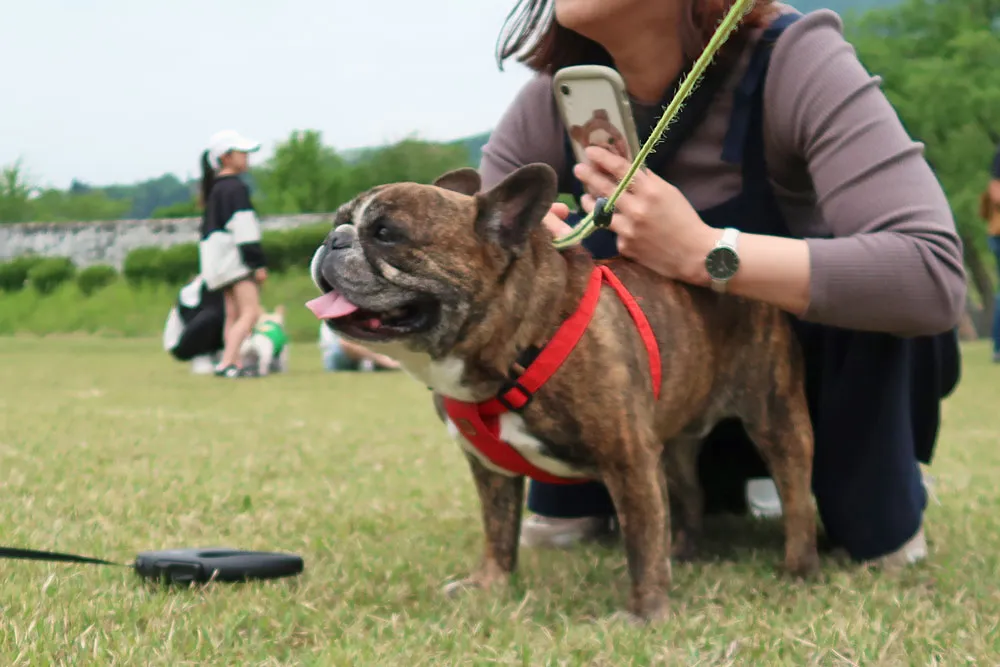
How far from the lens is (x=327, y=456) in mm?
4480

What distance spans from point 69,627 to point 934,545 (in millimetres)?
1988

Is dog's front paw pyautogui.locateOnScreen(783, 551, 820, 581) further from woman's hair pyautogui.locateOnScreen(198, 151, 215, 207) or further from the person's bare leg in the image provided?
woman's hair pyautogui.locateOnScreen(198, 151, 215, 207)

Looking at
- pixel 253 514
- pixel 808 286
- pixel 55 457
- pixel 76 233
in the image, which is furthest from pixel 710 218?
pixel 76 233

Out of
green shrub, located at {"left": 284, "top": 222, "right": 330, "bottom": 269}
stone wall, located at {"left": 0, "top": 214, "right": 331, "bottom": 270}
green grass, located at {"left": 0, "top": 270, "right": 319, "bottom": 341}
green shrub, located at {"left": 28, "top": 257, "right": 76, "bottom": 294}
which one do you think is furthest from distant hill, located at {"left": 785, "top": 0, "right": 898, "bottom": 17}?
green shrub, located at {"left": 28, "top": 257, "right": 76, "bottom": 294}

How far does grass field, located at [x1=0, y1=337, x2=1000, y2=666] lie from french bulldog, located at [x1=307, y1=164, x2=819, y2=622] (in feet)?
0.66

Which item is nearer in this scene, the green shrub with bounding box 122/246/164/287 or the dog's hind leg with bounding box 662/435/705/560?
the dog's hind leg with bounding box 662/435/705/560

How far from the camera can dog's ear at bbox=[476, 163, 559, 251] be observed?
6.40 feet

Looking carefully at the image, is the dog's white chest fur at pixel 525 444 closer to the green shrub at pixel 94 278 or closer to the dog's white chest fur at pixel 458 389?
the dog's white chest fur at pixel 458 389

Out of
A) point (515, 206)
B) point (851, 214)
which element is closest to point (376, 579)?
point (515, 206)

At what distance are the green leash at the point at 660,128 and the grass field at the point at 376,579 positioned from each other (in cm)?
Result: 72

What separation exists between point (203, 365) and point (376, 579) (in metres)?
7.81

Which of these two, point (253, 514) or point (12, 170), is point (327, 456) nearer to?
point (253, 514)

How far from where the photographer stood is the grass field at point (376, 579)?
182 cm

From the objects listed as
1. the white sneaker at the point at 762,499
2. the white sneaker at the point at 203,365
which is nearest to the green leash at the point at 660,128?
the white sneaker at the point at 762,499
